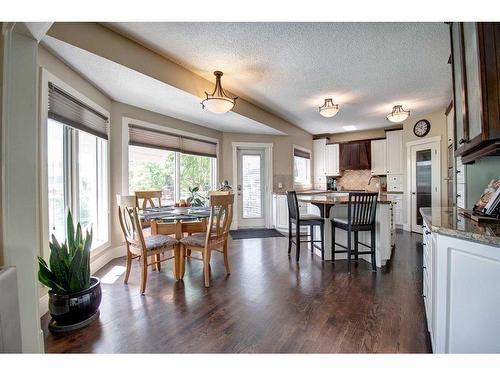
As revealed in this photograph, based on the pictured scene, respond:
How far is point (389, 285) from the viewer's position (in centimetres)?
254

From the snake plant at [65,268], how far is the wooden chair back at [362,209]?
8.91 feet

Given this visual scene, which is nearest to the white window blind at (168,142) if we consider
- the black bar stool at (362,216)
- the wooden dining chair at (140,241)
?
the wooden dining chair at (140,241)

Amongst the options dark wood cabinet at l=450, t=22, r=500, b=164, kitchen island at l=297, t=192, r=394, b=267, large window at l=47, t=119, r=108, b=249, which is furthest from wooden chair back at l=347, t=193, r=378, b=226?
large window at l=47, t=119, r=108, b=249

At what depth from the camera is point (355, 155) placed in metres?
6.19

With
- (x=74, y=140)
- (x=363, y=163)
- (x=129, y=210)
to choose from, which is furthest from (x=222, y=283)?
(x=363, y=163)

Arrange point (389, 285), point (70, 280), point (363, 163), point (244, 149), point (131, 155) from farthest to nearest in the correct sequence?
point (363, 163)
point (244, 149)
point (131, 155)
point (389, 285)
point (70, 280)

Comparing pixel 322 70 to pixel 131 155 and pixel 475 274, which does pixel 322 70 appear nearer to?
pixel 475 274

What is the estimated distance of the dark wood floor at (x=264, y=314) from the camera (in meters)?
1.61

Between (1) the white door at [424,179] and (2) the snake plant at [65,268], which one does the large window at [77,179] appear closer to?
(2) the snake plant at [65,268]

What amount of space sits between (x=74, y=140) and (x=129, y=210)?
1086 mm

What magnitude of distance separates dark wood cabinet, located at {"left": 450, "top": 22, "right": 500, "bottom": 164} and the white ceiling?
2.65 m

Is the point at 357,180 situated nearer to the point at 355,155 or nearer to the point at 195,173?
the point at 355,155

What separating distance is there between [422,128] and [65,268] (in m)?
6.14

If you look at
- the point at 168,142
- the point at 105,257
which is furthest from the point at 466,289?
the point at 168,142
